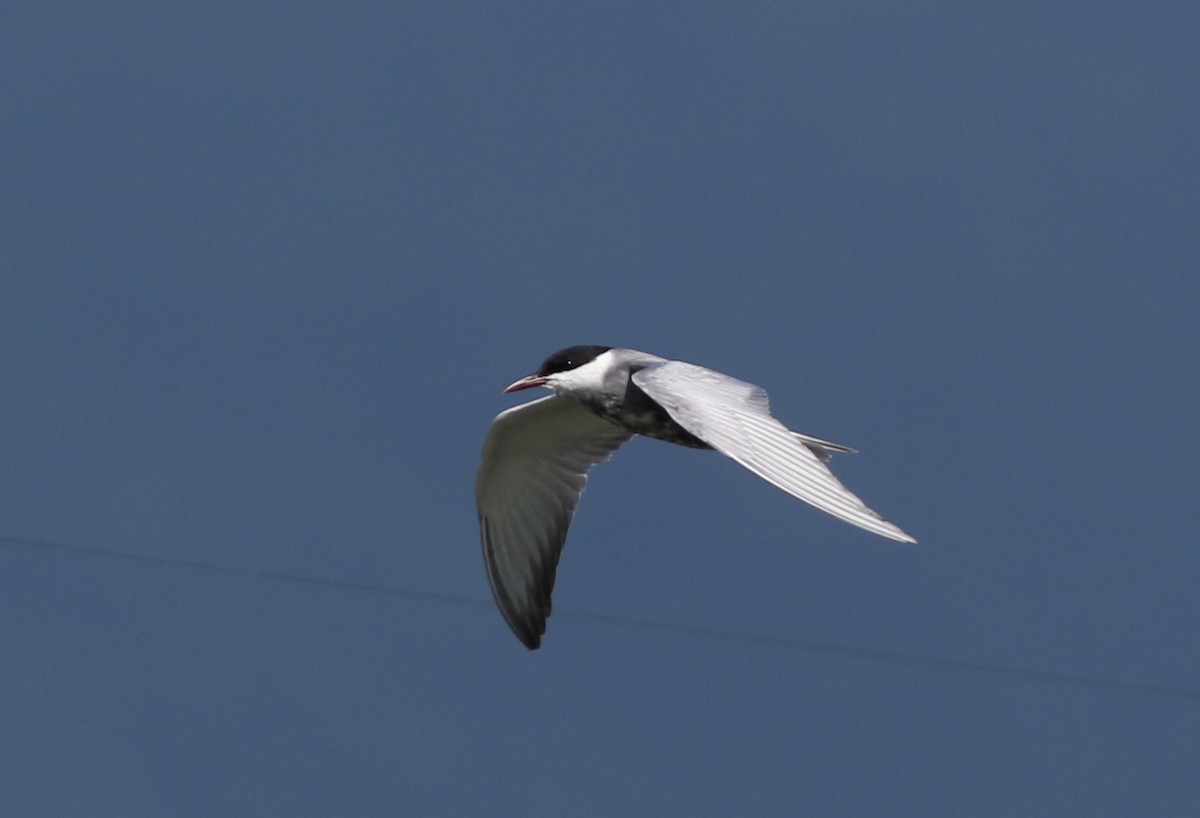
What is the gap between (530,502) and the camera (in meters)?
3.77

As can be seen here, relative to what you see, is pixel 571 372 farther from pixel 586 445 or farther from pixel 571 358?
pixel 586 445

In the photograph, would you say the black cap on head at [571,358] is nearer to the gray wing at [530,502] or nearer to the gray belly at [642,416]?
the gray belly at [642,416]

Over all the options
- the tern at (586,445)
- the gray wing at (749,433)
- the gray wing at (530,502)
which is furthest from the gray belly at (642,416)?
the gray wing at (530,502)

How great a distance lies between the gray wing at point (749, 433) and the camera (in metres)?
2.41

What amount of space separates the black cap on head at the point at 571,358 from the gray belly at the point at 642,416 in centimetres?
9

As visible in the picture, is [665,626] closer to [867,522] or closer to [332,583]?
[332,583]

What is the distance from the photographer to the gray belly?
3294mm

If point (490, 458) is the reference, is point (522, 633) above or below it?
below

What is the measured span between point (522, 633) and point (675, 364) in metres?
0.81

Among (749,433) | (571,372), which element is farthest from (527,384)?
(749,433)

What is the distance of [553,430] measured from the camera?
3.71 metres

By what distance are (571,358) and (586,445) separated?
0.42 meters

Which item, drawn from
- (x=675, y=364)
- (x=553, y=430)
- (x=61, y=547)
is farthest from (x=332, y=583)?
(x=675, y=364)

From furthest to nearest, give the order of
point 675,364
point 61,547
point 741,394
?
point 61,547 → point 675,364 → point 741,394
